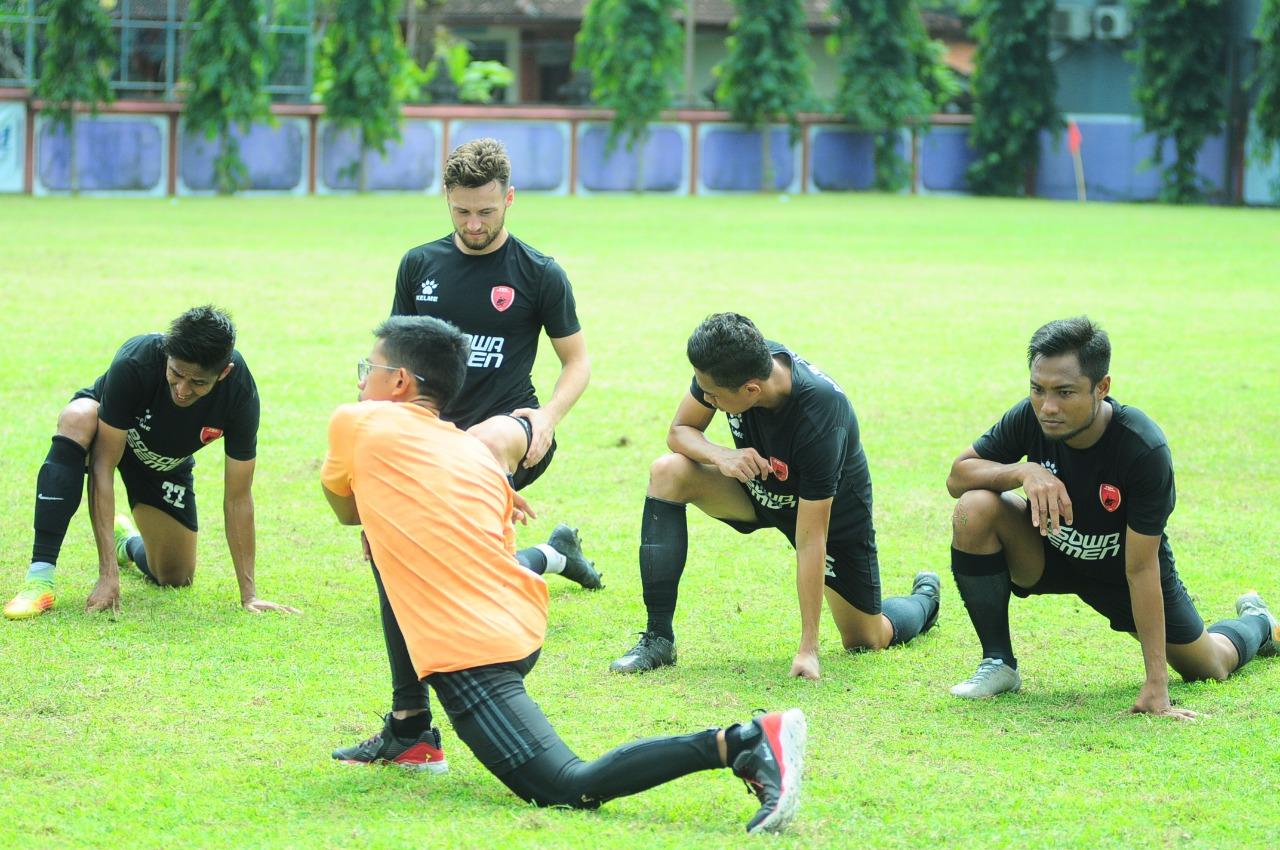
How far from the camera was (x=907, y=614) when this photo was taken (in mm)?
6473

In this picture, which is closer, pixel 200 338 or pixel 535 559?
pixel 200 338

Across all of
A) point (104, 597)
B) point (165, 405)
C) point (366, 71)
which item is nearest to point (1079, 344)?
point (165, 405)

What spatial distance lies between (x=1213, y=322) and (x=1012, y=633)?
10857 millimetres

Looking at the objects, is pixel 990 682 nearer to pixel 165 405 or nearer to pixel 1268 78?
pixel 165 405

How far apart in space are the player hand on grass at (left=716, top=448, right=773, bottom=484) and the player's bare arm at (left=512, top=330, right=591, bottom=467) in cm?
65

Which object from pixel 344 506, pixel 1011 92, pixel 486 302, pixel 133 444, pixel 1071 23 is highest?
pixel 1071 23

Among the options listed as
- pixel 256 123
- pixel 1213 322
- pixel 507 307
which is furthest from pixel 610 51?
pixel 507 307

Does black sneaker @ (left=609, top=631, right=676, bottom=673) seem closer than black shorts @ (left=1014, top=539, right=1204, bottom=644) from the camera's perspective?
No

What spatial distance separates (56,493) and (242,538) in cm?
79

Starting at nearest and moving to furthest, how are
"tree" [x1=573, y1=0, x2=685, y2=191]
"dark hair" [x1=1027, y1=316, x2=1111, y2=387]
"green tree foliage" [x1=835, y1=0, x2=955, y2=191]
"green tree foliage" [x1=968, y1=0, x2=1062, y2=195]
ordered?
"dark hair" [x1=1027, y1=316, x2=1111, y2=387]
"tree" [x1=573, y1=0, x2=685, y2=191]
"green tree foliage" [x1=835, y1=0, x2=955, y2=191]
"green tree foliage" [x1=968, y1=0, x2=1062, y2=195]

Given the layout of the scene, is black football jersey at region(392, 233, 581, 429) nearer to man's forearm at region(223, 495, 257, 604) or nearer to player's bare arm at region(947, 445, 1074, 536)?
man's forearm at region(223, 495, 257, 604)

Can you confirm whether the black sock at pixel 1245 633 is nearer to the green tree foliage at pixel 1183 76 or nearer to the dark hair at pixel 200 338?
the dark hair at pixel 200 338

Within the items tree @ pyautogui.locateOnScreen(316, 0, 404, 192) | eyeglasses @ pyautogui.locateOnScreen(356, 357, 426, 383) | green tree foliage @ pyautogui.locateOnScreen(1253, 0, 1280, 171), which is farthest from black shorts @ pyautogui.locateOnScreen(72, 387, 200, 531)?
green tree foliage @ pyautogui.locateOnScreen(1253, 0, 1280, 171)

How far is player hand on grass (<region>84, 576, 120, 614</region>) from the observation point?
6.64 m
